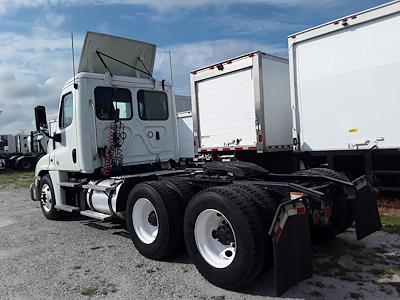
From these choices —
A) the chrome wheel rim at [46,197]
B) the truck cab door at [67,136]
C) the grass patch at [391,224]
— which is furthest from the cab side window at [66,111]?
the grass patch at [391,224]

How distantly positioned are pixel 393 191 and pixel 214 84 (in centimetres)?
553

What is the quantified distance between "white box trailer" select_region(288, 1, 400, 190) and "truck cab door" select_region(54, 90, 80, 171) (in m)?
4.98

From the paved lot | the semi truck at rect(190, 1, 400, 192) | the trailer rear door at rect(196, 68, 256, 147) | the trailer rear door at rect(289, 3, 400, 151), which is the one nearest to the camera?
the paved lot

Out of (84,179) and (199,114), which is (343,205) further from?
(199,114)

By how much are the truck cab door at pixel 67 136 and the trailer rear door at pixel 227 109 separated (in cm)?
472

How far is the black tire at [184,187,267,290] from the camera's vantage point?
13.5 feet

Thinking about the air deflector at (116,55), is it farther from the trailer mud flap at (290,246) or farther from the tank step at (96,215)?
the trailer mud flap at (290,246)

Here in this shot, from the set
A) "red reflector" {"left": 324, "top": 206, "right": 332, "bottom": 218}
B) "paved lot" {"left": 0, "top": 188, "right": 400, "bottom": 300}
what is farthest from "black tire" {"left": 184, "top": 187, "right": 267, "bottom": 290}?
"red reflector" {"left": 324, "top": 206, "right": 332, "bottom": 218}

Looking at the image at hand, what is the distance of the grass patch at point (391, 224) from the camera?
6.48m

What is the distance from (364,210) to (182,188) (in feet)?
7.78

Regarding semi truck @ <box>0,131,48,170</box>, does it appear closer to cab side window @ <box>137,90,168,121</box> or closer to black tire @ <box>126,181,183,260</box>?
cab side window @ <box>137,90,168,121</box>

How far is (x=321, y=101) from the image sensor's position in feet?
29.5

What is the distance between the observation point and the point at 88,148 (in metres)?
7.38

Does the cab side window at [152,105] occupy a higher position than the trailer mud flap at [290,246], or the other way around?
the cab side window at [152,105]
